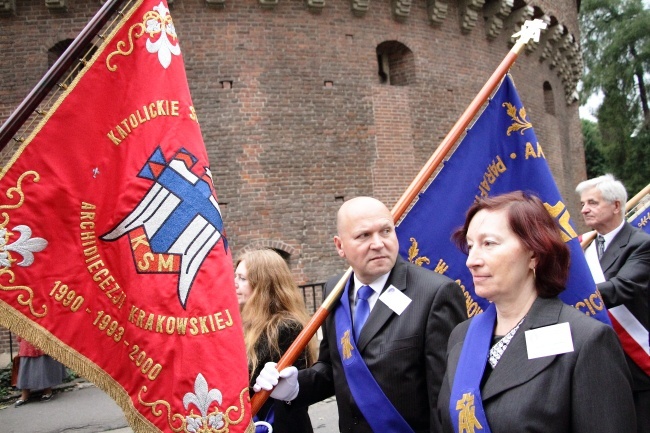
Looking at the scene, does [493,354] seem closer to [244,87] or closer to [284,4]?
[244,87]

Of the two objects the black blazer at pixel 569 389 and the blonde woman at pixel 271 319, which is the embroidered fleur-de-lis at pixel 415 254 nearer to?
the blonde woman at pixel 271 319

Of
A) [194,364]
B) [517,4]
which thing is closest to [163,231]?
[194,364]

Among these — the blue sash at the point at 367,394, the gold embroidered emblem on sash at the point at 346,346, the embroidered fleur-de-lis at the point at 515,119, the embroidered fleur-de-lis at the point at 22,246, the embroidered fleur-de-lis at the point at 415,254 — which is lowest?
the blue sash at the point at 367,394

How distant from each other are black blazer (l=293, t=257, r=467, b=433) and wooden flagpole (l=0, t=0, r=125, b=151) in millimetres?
1648

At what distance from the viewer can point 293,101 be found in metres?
11.8

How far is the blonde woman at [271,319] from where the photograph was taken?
3.10m


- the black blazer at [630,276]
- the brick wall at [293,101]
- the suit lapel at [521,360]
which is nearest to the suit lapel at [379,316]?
the suit lapel at [521,360]

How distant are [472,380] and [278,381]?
41.9 inches

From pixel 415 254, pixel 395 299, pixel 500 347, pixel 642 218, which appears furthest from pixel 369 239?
pixel 642 218

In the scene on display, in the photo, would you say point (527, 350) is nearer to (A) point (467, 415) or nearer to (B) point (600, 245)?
(A) point (467, 415)

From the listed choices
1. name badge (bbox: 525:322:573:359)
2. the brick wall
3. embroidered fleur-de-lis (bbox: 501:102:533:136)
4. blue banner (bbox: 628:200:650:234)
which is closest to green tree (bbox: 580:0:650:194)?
the brick wall

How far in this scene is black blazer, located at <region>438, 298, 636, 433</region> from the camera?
1.63m

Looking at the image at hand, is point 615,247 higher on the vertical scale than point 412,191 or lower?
lower

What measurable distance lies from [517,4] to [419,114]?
4.31m
